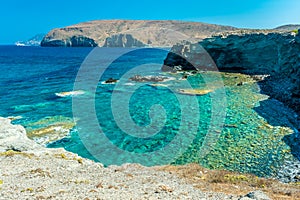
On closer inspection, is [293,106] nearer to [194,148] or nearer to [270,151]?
[270,151]

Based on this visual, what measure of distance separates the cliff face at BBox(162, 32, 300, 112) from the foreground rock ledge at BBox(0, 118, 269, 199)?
113 feet

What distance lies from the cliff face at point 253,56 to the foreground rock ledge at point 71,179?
34.3 meters

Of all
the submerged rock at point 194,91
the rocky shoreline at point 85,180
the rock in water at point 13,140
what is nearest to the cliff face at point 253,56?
the submerged rock at point 194,91

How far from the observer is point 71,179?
1689 centimetres

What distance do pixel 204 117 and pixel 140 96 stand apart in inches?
709

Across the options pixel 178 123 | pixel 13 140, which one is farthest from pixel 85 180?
pixel 178 123

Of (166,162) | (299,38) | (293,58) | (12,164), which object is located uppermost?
(299,38)

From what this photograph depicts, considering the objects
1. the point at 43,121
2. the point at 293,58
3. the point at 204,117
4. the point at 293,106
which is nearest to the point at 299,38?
the point at 293,58

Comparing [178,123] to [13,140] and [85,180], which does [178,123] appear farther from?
[85,180]

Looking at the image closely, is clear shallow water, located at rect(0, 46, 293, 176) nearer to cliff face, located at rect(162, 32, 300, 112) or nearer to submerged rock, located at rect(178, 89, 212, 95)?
submerged rock, located at rect(178, 89, 212, 95)

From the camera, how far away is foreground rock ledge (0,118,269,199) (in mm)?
14492

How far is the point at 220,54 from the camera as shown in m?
86.2

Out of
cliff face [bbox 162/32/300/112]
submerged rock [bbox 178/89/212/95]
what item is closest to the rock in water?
submerged rock [bbox 178/89/212/95]

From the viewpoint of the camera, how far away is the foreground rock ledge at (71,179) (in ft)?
47.5
